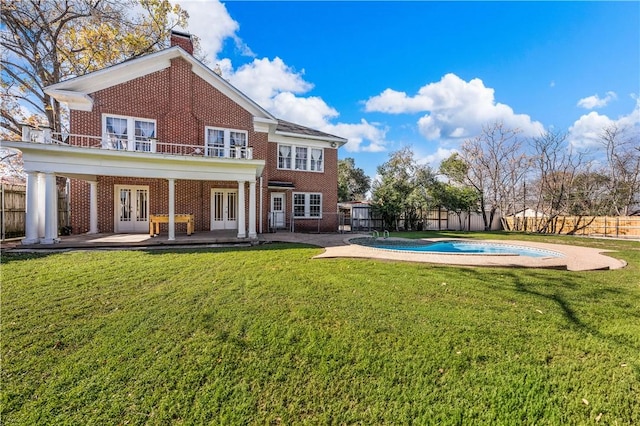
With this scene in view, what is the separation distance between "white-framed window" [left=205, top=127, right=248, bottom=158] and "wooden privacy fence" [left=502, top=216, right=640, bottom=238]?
23390 millimetres

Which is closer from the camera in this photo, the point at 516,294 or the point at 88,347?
the point at 88,347

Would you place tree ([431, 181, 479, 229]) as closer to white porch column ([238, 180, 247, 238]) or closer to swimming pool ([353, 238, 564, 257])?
swimming pool ([353, 238, 564, 257])

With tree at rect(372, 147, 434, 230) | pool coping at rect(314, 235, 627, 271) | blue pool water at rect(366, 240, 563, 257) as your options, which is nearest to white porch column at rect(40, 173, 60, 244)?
pool coping at rect(314, 235, 627, 271)

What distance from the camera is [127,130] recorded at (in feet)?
42.4

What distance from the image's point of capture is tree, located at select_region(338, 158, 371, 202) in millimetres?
39344

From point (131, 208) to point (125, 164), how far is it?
4.00 meters

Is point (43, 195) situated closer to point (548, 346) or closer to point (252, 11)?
point (252, 11)

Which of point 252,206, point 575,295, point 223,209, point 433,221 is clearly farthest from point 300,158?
point 575,295

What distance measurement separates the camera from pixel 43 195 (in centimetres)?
1036

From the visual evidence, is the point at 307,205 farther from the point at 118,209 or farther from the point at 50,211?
the point at 50,211

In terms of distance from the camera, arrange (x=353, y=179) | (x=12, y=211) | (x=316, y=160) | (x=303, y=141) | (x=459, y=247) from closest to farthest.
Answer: (x=12, y=211) < (x=459, y=247) < (x=303, y=141) < (x=316, y=160) < (x=353, y=179)

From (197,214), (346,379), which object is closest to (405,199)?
(197,214)

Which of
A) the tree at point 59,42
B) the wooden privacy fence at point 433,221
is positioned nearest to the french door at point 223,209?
the wooden privacy fence at point 433,221

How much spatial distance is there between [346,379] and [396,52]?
17.6 m
